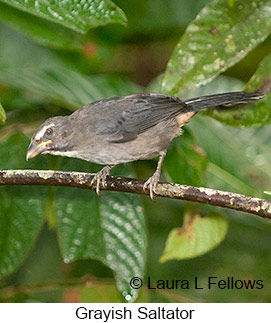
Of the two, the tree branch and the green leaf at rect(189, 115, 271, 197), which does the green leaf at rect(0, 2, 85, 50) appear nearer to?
the green leaf at rect(189, 115, 271, 197)

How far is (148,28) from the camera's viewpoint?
4.60m

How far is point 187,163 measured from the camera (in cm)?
328

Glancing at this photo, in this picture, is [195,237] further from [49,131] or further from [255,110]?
[49,131]

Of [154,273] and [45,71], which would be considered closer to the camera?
[45,71]

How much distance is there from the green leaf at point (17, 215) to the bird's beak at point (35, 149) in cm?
17

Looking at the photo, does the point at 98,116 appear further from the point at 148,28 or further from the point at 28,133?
the point at 148,28

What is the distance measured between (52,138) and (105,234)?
56cm

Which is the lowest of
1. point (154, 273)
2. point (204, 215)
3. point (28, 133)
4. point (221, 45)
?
point (154, 273)

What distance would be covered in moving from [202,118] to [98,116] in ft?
3.03

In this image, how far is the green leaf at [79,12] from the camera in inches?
Result: 93.2

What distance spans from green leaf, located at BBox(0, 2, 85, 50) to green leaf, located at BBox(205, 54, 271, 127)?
1104 millimetres

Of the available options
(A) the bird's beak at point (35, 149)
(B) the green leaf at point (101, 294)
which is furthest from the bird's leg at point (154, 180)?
(B) the green leaf at point (101, 294)

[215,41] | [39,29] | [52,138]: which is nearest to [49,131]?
[52,138]

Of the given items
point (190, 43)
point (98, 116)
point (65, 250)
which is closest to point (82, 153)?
point (98, 116)
